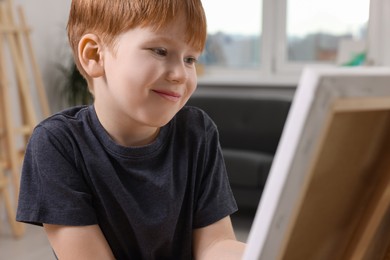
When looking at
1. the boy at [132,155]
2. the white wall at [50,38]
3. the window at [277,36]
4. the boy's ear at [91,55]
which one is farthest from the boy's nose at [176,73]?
the window at [277,36]

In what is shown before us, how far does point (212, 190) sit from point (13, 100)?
353 cm

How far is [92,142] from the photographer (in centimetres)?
104

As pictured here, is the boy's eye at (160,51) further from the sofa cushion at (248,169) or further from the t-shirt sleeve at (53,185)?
the sofa cushion at (248,169)

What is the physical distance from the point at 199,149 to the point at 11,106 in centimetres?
Answer: 348

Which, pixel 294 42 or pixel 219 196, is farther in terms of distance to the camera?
pixel 294 42

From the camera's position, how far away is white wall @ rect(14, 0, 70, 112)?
4664 millimetres

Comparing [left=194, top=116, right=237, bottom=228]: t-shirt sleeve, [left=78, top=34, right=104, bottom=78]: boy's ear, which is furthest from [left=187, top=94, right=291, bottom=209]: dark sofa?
[left=78, top=34, right=104, bottom=78]: boy's ear

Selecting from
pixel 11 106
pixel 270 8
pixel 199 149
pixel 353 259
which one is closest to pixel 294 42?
pixel 270 8

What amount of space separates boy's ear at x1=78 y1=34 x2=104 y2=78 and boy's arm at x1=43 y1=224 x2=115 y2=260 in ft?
0.90

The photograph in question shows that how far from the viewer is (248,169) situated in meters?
4.00

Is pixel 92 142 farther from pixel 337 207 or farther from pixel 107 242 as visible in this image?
pixel 337 207

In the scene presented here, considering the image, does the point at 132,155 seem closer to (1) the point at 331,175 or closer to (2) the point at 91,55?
(2) the point at 91,55

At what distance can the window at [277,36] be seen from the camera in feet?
16.9

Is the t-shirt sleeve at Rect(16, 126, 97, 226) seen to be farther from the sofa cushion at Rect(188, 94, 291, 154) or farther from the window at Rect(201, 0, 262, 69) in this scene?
the window at Rect(201, 0, 262, 69)
